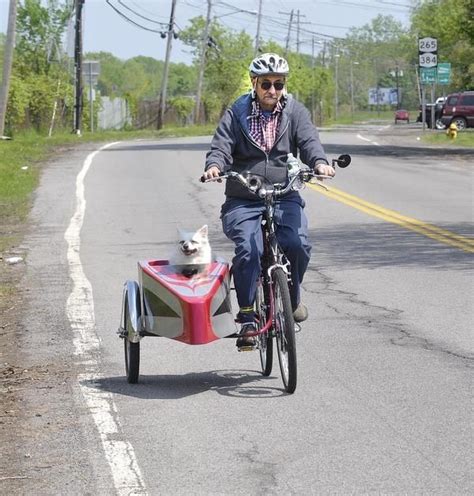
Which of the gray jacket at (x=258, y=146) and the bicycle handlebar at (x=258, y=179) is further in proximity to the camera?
the gray jacket at (x=258, y=146)

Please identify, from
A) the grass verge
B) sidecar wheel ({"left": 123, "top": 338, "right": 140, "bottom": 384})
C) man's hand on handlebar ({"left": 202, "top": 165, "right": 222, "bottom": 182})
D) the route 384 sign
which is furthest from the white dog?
the route 384 sign

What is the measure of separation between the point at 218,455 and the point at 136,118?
3183 inches

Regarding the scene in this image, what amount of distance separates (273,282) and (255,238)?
0.27 m

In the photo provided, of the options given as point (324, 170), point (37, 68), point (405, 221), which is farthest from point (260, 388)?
point (37, 68)

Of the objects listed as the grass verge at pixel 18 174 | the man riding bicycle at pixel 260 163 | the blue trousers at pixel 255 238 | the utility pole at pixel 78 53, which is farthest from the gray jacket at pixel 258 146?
the utility pole at pixel 78 53

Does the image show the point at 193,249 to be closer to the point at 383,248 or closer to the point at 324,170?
the point at 324,170

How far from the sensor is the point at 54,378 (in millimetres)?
8258

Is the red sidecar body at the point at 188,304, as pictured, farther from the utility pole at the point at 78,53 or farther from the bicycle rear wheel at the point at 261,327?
the utility pole at the point at 78,53

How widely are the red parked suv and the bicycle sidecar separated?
54.0 metres

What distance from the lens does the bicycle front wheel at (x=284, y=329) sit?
746 cm

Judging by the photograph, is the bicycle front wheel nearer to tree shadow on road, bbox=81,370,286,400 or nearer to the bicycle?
the bicycle

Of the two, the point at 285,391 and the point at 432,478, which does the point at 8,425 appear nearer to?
the point at 285,391

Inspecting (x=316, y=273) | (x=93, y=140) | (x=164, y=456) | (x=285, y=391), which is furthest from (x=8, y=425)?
(x=93, y=140)

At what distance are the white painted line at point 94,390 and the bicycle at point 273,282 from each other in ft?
3.18
